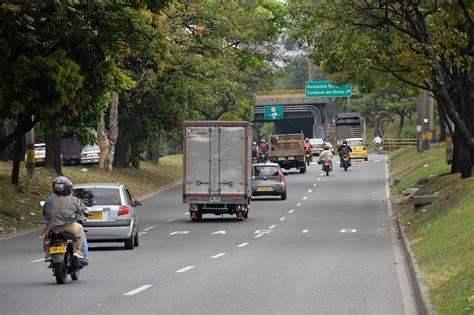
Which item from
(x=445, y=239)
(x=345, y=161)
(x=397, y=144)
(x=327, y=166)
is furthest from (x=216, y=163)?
(x=397, y=144)

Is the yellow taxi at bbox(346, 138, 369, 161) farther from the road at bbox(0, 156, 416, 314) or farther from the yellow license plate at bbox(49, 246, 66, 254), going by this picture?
the yellow license plate at bbox(49, 246, 66, 254)

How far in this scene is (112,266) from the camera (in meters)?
21.9

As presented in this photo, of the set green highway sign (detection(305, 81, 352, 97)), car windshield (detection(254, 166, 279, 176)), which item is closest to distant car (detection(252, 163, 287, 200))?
car windshield (detection(254, 166, 279, 176))

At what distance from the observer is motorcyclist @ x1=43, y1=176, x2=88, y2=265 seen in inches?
716

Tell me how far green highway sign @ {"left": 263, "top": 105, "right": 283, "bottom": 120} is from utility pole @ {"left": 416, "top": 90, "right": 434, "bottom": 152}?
46291 millimetres

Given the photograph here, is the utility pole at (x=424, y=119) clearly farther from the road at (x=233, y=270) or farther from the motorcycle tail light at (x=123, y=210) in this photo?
the motorcycle tail light at (x=123, y=210)

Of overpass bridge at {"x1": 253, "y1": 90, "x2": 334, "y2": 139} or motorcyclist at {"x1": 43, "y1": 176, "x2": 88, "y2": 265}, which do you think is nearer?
motorcyclist at {"x1": 43, "y1": 176, "x2": 88, "y2": 265}

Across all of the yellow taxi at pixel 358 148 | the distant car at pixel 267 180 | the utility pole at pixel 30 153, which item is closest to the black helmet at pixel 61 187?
the utility pole at pixel 30 153

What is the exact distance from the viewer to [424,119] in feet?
211

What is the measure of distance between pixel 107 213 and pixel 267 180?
934 inches

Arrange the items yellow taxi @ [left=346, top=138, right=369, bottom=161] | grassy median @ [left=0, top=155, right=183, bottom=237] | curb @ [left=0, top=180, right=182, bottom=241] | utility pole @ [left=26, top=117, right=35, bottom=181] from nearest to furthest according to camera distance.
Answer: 1. curb @ [left=0, top=180, right=182, bottom=241]
2. grassy median @ [left=0, top=155, right=183, bottom=237]
3. utility pole @ [left=26, top=117, right=35, bottom=181]
4. yellow taxi @ [left=346, top=138, right=369, bottom=161]

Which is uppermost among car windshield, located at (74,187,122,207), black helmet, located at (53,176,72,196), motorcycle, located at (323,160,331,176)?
black helmet, located at (53,176,72,196)

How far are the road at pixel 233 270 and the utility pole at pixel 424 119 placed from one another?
23710 mm

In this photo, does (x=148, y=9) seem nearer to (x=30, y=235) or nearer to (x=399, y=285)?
(x=30, y=235)
